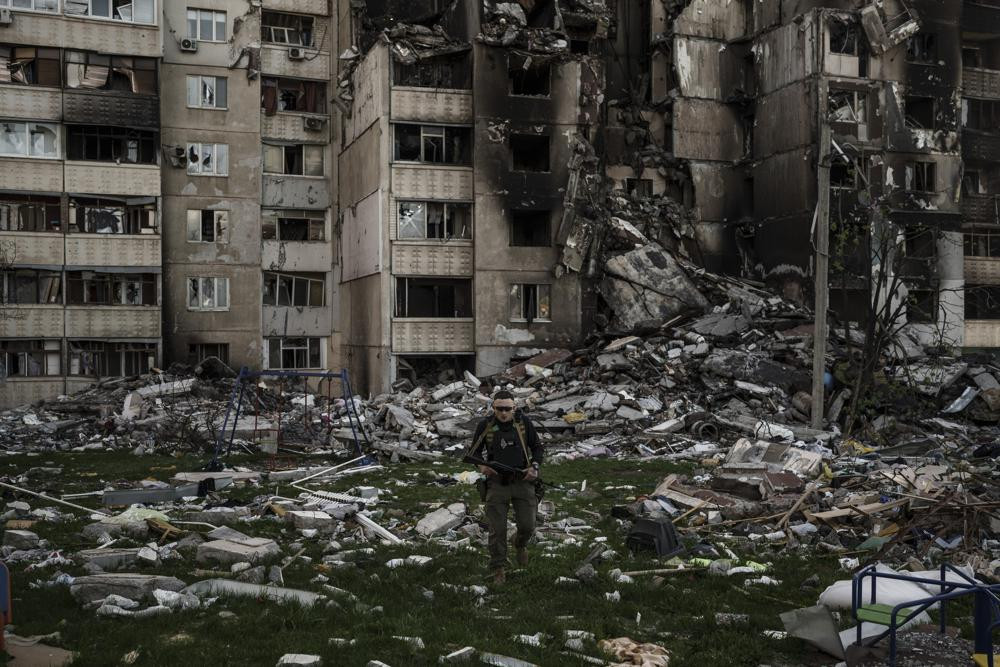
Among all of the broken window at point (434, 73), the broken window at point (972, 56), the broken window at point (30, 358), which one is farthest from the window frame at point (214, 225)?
the broken window at point (972, 56)

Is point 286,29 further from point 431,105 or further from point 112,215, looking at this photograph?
point 112,215

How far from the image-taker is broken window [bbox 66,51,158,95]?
32.9m

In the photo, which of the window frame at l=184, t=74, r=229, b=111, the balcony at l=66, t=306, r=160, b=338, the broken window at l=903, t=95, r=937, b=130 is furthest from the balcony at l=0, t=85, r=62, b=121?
the broken window at l=903, t=95, r=937, b=130

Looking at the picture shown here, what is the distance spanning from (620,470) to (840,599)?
34.9 feet

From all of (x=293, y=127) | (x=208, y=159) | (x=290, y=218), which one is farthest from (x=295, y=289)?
(x=293, y=127)

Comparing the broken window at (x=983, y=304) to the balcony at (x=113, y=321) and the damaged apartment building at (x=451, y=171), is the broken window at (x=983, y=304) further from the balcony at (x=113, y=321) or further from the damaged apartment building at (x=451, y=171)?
the balcony at (x=113, y=321)

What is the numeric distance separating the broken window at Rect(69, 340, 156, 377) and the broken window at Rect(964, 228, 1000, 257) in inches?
1284

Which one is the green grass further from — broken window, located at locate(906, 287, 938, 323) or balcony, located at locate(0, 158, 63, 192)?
broken window, located at locate(906, 287, 938, 323)

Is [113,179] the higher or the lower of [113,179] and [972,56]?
the lower

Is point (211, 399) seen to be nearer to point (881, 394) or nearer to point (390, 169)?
point (390, 169)

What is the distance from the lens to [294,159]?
37.4 metres

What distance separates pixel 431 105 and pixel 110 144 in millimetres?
11739

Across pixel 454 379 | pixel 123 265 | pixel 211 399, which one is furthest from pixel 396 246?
pixel 123 265

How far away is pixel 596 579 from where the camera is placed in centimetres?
932
